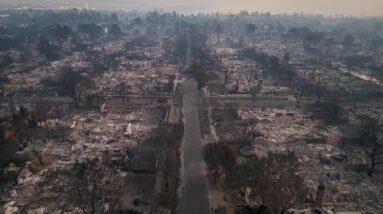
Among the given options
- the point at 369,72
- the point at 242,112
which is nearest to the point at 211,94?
the point at 242,112

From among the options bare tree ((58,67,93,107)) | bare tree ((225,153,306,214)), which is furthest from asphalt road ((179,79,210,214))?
bare tree ((58,67,93,107))

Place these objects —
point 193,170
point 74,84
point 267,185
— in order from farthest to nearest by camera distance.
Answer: point 74,84
point 193,170
point 267,185

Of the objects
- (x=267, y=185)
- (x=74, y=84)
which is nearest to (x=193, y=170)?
(x=267, y=185)

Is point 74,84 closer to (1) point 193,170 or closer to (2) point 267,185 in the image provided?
(1) point 193,170

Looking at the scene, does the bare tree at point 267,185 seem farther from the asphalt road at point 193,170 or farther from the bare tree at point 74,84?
the bare tree at point 74,84

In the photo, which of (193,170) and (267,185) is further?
(193,170)

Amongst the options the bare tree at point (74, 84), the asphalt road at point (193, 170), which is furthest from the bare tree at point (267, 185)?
the bare tree at point (74, 84)

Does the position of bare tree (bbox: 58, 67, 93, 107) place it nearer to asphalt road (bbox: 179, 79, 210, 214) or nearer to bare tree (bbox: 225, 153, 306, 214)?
asphalt road (bbox: 179, 79, 210, 214)

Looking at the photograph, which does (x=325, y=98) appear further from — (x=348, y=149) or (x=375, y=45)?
(x=375, y=45)
